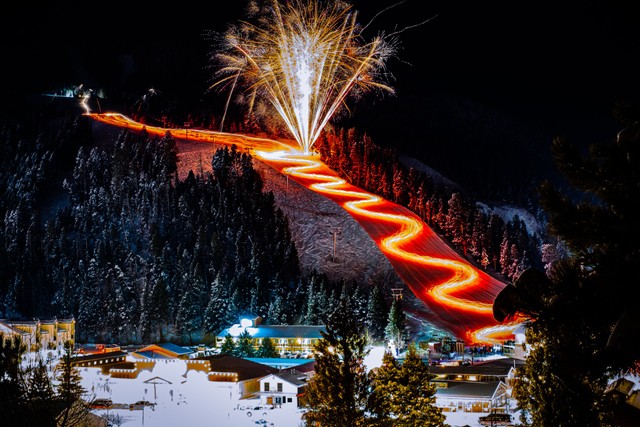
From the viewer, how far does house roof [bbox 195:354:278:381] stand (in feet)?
133

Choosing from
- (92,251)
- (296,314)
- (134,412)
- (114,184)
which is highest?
(114,184)

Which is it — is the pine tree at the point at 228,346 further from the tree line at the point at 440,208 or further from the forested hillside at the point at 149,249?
the tree line at the point at 440,208

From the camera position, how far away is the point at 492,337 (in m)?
53.3

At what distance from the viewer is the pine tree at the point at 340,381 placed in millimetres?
20297

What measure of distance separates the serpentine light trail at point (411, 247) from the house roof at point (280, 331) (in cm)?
895

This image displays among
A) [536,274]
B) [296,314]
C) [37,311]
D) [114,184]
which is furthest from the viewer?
[114,184]

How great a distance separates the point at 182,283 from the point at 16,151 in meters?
31.8

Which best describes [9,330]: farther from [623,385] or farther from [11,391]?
[623,385]

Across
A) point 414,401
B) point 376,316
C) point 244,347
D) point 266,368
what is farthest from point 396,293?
point 414,401

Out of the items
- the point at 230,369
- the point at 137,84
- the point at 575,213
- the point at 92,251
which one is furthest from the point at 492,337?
the point at 137,84

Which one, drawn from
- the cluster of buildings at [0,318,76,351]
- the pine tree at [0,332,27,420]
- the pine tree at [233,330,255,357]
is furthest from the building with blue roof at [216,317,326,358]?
the pine tree at [0,332,27,420]

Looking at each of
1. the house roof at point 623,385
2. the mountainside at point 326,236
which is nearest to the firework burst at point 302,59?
the mountainside at point 326,236

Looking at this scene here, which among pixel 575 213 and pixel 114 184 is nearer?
pixel 575 213

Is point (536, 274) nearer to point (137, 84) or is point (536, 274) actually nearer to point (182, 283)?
point (182, 283)
